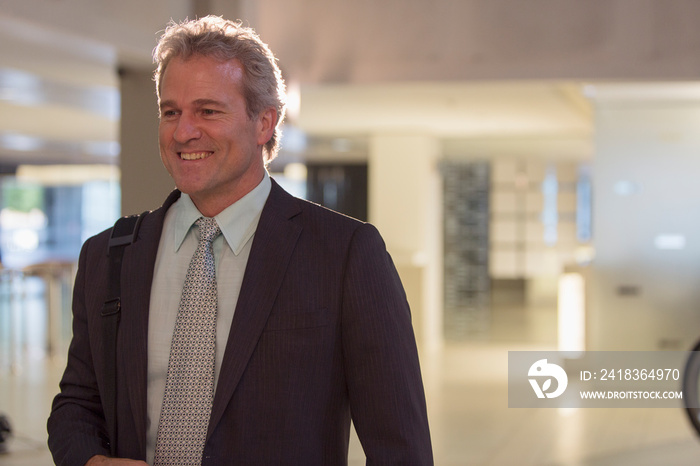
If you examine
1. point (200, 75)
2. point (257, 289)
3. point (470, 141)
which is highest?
point (470, 141)

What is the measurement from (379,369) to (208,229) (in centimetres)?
41

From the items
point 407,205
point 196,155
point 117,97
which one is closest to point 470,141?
point 407,205

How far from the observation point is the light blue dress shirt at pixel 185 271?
1.52m

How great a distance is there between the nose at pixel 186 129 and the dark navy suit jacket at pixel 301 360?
190 mm

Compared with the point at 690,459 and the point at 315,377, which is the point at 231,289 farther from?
the point at 690,459

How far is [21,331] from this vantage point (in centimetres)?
1226

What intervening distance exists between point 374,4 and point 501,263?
26.1 feet

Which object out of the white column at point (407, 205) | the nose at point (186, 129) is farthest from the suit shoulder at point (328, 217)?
the white column at point (407, 205)

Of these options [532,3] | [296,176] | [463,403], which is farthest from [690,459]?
[296,176]

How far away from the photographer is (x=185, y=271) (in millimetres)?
1565

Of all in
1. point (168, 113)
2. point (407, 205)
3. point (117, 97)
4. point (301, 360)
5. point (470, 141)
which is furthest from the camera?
point (470, 141)

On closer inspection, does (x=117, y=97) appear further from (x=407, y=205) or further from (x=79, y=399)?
(x=79, y=399)

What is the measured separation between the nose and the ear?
0.44 feet

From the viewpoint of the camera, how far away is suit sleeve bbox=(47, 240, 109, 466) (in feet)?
5.09
